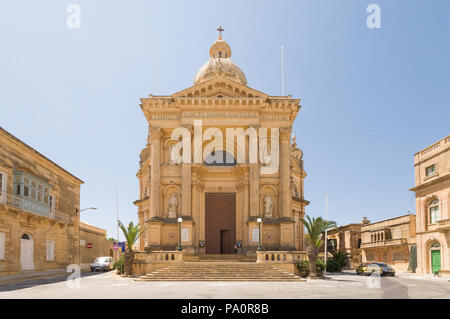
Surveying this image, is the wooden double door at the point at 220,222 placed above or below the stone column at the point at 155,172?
below

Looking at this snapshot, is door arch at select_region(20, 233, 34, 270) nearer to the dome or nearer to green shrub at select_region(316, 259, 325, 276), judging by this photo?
green shrub at select_region(316, 259, 325, 276)

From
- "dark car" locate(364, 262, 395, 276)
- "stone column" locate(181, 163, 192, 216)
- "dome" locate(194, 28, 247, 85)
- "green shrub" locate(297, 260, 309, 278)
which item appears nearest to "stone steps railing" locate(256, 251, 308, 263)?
"green shrub" locate(297, 260, 309, 278)

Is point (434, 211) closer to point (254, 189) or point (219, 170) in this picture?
point (254, 189)

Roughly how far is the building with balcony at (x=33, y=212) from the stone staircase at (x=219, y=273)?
32.4ft

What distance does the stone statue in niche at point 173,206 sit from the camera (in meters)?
37.8

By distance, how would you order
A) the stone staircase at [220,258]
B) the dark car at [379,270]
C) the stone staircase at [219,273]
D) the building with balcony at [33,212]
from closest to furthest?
the stone staircase at [219,273], the building with balcony at [33,212], the stone staircase at [220,258], the dark car at [379,270]

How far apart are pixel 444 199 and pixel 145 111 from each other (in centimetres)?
2607

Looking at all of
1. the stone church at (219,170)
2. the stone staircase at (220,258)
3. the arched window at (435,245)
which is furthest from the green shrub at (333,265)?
the stone staircase at (220,258)

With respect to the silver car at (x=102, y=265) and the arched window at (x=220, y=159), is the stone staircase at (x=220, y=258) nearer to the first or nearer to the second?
the arched window at (x=220, y=159)

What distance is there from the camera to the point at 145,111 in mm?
39906

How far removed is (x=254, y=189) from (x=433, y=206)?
16.3m

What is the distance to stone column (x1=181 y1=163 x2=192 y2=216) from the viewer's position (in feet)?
122

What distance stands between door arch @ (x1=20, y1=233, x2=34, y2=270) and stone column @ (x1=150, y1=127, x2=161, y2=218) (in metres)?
9.17

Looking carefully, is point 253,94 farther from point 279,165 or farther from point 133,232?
point 133,232
